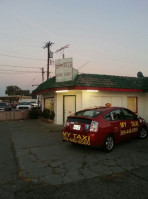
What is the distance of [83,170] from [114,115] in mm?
2731

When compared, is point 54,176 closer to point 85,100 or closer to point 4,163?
point 4,163

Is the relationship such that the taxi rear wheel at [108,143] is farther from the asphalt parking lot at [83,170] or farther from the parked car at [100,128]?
the asphalt parking lot at [83,170]

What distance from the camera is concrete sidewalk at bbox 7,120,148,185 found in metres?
4.05

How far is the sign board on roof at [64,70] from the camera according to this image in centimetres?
1159

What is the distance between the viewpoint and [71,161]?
5020 millimetres

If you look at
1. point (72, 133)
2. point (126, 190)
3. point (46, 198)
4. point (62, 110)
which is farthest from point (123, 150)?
point (62, 110)

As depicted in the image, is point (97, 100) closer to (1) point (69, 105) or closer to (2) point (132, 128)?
(1) point (69, 105)

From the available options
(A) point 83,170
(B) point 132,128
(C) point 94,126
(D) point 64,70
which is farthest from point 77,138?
(D) point 64,70

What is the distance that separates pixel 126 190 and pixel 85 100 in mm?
8670

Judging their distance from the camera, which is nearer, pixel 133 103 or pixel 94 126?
pixel 94 126

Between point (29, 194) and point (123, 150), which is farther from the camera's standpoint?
point (123, 150)

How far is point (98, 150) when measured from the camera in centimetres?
609

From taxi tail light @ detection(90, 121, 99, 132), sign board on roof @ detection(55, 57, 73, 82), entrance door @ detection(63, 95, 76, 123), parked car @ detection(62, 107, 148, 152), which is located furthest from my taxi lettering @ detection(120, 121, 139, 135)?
sign board on roof @ detection(55, 57, 73, 82)

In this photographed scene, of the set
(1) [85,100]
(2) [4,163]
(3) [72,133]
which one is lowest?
(2) [4,163]
